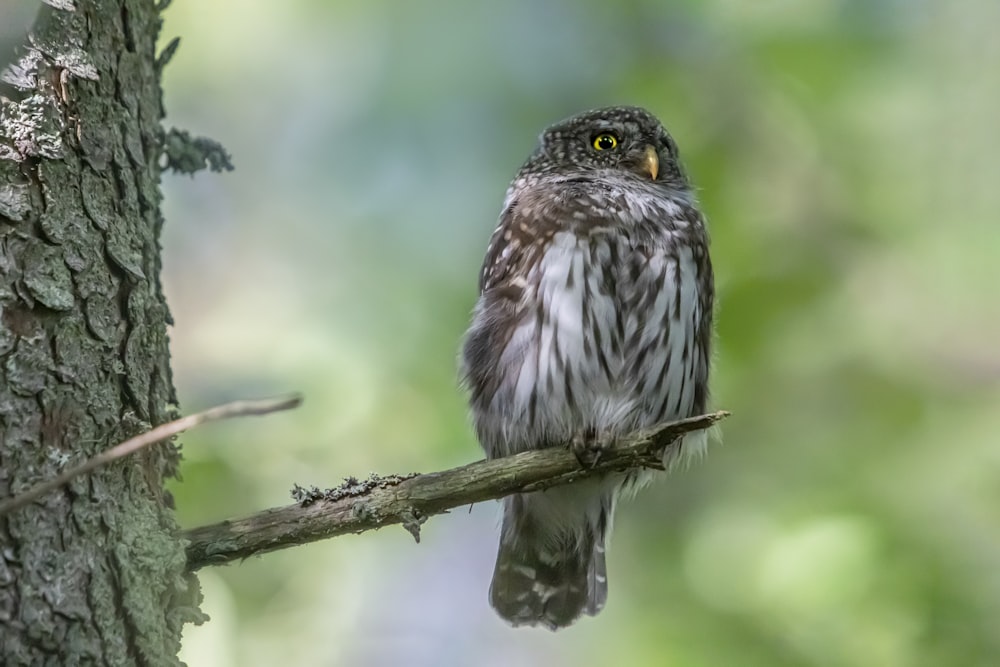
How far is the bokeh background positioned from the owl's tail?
0.56 metres

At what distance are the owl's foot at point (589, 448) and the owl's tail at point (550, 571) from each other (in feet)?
4.20

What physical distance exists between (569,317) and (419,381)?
1.55 meters

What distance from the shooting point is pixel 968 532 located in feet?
14.1

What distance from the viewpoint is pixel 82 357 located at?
2490 mm

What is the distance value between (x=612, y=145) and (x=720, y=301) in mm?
815

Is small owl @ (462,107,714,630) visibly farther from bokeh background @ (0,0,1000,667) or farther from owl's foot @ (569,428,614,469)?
bokeh background @ (0,0,1000,667)

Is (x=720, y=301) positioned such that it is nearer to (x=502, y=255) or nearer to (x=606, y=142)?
(x=606, y=142)

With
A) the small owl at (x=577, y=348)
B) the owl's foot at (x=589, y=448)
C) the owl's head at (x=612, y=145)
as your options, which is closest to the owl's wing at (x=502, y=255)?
the small owl at (x=577, y=348)

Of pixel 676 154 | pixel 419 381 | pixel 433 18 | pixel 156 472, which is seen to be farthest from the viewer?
pixel 433 18

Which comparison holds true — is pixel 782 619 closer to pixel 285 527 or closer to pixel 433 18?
pixel 285 527

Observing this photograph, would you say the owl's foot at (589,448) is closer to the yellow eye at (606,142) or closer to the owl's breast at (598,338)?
the owl's breast at (598,338)

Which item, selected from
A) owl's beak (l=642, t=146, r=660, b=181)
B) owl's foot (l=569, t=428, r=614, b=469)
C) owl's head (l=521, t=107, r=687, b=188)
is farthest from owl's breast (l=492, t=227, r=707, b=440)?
owl's head (l=521, t=107, r=687, b=188)

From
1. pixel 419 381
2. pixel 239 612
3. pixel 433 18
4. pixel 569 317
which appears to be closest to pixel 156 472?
pixel 569 317

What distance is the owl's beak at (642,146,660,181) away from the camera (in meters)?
4.57
